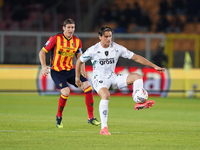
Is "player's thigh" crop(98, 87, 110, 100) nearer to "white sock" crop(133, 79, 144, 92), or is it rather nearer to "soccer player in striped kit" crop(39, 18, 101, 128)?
"white sock" crop(133, 79, 144, 92)

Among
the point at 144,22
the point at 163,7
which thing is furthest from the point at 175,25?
the point at 144,22

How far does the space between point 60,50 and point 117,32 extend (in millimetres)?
14348

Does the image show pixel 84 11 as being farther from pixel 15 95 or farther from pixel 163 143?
pixel 163 143

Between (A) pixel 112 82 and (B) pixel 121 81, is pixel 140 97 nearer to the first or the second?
(B) pixel 121 81

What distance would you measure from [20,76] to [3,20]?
8587 millimetres

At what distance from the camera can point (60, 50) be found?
845 centimetres

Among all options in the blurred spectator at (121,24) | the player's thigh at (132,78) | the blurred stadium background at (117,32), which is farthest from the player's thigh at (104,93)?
the blurred spectator at (121,24)

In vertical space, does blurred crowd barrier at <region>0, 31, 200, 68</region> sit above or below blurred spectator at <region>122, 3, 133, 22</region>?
below

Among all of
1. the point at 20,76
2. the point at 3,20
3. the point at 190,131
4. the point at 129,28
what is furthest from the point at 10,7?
the point at 190,131

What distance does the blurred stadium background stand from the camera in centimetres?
1677

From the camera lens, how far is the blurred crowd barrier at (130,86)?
16547 millimetres

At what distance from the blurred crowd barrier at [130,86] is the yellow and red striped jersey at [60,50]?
800 cm

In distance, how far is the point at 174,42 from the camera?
18.3 metres

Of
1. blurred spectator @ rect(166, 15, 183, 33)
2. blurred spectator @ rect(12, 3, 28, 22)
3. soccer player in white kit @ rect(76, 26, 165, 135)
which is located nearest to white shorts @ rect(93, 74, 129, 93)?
soccer player in white kit @ rect(76, 26, 165, 135)
